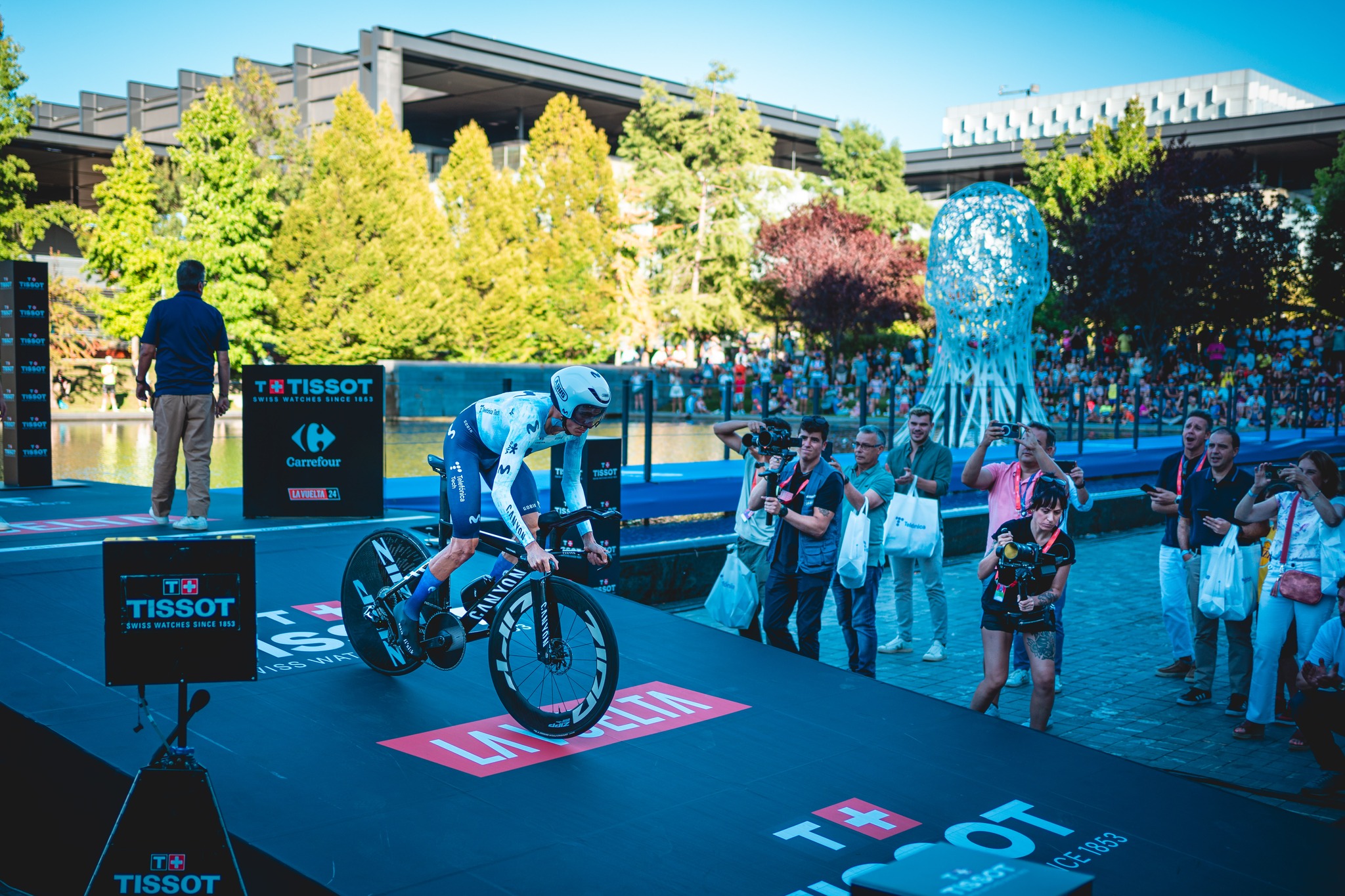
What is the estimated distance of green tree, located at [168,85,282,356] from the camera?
103 feet

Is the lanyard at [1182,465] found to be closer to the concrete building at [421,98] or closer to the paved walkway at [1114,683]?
the paved walkway at [1114,683]

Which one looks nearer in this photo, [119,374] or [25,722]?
[25,722]

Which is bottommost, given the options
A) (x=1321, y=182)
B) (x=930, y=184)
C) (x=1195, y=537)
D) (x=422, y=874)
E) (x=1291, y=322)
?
(x=422, y=874)

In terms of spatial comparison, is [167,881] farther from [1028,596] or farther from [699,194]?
[699,194]

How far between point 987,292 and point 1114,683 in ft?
34.9

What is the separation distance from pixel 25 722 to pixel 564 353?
36.4 meters

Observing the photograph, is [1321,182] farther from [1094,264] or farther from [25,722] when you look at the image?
[25,722]

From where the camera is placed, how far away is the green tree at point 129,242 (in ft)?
106

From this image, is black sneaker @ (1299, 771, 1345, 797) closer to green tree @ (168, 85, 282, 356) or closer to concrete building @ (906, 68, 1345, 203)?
green tree @ (168, 85, 282, 356)

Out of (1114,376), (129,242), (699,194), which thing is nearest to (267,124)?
(129,242)

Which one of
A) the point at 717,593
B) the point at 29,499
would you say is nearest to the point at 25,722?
the point at 717,593

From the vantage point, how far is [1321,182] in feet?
133

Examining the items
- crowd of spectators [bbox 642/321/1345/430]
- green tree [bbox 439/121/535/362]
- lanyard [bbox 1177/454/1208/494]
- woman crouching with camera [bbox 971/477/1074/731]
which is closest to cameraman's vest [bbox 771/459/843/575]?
woman crouching with camera [bbox 971/477/1074/731]

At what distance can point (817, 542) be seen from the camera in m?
6.93
